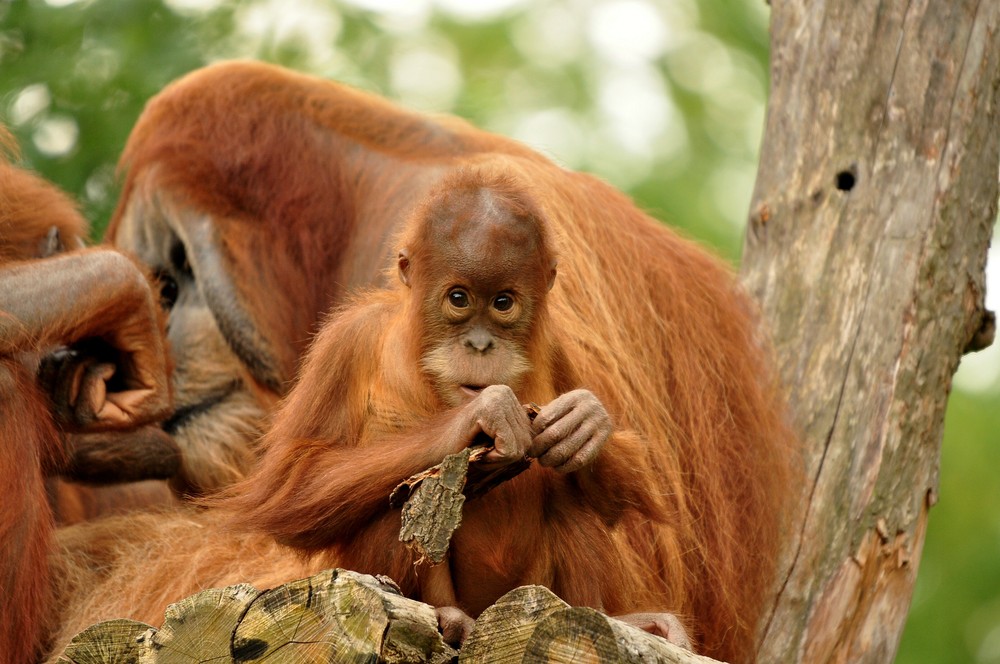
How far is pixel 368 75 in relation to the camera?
31.7ft

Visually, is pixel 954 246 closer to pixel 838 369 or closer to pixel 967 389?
pixel 838 369

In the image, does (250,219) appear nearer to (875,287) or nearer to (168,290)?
(168,290)

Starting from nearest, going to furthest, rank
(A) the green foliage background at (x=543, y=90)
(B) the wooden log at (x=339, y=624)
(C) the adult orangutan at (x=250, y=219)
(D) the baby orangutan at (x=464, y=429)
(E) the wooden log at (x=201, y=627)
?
(B) the wooden log at (x=339, y=624)
(E) the wooden log at (x=201, y=627)
(D) the baby orangutan at (x=464, y=429)
(C) the adult orangutan at (x=250, y=219)
(A) the green foliage background at (x=543, y=90)

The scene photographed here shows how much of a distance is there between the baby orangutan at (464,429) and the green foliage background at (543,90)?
2.26 m

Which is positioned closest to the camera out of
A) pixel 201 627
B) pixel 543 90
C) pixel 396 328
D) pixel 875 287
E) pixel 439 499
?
pixel 201 627

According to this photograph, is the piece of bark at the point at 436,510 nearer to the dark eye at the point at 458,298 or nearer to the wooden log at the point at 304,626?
the wooden log at the point at 304,626

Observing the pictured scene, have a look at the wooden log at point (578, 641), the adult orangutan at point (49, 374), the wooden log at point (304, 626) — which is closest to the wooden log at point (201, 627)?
the wooden log at point (304, 626)

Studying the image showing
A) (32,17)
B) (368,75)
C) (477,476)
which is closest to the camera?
(477,476)

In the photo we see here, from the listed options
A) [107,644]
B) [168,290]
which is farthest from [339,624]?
[168,290]

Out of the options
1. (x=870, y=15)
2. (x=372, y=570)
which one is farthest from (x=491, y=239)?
(x=870, y=15)

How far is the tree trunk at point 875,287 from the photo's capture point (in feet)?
15.9

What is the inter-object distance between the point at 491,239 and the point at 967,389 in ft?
25.6

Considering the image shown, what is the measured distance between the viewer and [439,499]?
2.97 meters

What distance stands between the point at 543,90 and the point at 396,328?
926cm
